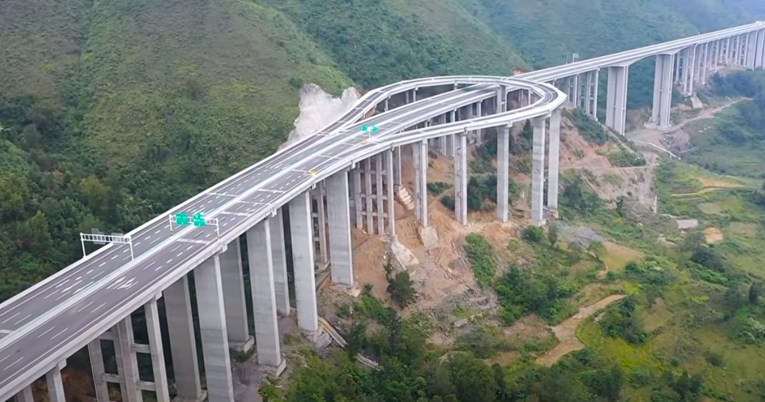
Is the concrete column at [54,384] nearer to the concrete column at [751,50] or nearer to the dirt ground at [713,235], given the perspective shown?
the dirt ground at [713,235]

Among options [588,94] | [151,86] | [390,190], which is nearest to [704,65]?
[588,94]

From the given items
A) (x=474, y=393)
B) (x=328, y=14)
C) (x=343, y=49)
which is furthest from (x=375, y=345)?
(x=328, y=14)

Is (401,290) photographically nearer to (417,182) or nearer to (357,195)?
(357,195)

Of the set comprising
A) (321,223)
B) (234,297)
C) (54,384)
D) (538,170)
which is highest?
(54,384)

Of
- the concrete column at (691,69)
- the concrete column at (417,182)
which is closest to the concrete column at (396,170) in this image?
the concrete column at (417,182)

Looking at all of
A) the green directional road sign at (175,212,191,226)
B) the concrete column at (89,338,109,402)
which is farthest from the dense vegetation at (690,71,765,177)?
the concrete column at (89,338,109,402)
